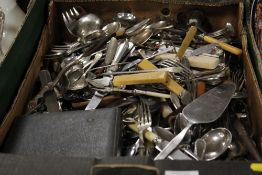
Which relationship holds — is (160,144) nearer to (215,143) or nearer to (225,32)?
(215,143)

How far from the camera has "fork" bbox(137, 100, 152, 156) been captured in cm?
74

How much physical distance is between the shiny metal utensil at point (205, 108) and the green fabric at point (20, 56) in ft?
1.17

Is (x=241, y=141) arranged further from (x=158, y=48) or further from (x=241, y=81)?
(x=158, y=48)

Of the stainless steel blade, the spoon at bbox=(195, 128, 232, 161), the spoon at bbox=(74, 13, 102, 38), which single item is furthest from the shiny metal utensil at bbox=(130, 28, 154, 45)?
the spoon at bbox=(195, 128, 232, 161)

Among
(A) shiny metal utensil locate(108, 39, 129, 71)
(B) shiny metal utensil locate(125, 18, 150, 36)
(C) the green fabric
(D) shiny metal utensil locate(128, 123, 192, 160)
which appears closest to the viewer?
(D) shiny metal utensil locate(128, 123, 192, 160)

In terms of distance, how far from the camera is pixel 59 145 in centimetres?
72

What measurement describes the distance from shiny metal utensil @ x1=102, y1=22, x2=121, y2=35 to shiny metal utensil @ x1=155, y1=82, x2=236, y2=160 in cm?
34

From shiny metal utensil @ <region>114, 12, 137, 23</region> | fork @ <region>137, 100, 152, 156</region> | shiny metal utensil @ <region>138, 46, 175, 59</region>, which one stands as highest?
shiny metal utensil @ <region>114, 12, 137, 23</region>

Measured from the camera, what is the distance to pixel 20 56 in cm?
87

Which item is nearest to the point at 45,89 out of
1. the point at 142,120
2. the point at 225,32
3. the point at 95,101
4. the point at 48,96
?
the point at 48,96

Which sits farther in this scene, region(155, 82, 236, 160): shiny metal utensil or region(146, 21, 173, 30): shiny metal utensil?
region(146, 21, 173, 30): shiny metal utensil

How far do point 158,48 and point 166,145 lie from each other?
336mm

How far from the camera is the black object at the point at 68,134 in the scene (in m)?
0.71

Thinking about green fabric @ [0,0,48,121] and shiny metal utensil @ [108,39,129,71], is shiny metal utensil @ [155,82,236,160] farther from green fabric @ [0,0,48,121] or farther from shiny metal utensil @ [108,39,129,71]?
green fabric @ [0,0,48,121]
